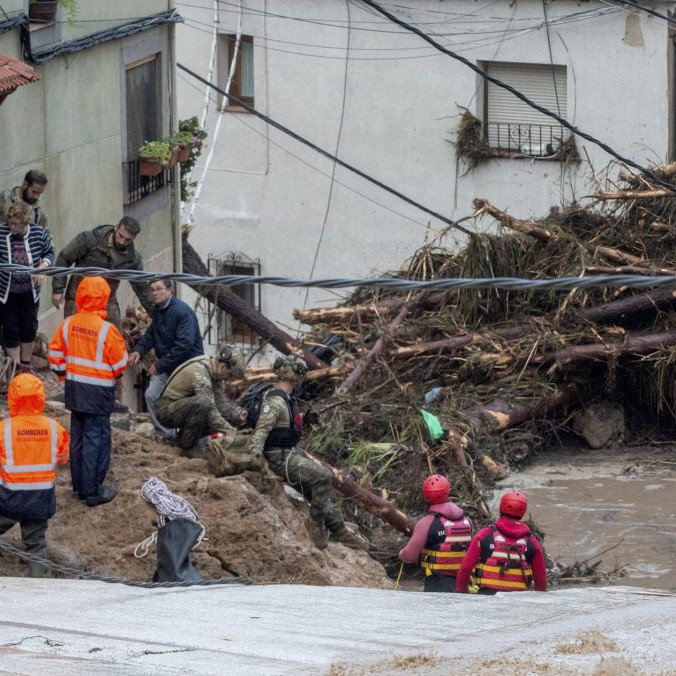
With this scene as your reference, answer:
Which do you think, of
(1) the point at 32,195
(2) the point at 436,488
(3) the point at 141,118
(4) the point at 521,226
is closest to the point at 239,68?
(3) the point at 141,118

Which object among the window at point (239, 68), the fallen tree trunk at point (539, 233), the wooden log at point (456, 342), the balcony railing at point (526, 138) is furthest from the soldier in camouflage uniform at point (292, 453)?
the window at point (239, 68)

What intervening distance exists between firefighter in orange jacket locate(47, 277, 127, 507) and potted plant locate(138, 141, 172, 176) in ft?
19.9

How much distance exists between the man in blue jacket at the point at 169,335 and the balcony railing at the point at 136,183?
15.6 feet

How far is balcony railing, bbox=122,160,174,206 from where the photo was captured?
1548 centimetres

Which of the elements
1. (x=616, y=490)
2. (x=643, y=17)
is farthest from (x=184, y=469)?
(x=643, y=17)

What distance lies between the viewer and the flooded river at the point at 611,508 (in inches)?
502

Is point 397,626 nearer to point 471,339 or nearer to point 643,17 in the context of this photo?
point 471,339

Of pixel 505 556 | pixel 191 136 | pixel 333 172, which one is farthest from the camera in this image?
pixel 333 172

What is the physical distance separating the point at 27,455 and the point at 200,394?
6.79 ft

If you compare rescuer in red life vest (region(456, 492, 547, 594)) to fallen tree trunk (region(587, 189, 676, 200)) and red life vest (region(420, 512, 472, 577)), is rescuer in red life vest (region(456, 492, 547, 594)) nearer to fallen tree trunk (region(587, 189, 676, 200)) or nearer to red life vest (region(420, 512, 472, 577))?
red life vest (region(420, 512, 472, 577))

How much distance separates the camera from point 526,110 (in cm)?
2209

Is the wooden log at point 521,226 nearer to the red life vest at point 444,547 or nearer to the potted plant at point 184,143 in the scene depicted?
the potted plant at point 184,143

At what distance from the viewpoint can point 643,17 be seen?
67.7ft

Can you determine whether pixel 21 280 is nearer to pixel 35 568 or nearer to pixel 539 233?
pixel 35 568
